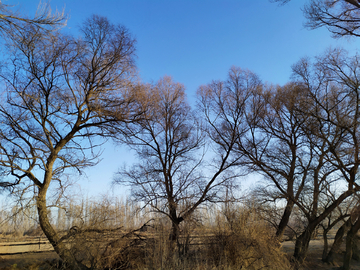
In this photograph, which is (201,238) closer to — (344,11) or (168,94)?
(168,94)

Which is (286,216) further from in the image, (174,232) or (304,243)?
(174,232)

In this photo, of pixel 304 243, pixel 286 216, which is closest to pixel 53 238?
pixel 286 216

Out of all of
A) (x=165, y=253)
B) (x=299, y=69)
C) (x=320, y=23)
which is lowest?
(x=165, y=253)

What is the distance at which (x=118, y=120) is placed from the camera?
11820 millimetres

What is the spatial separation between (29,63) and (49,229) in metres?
6.45

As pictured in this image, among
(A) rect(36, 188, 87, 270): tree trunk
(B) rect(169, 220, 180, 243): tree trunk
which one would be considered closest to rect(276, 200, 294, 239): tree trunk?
(B) rect(169, 220, 180, 243): tree trunk

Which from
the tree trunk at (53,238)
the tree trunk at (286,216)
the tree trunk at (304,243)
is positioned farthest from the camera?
the tree trunk at (286,216)

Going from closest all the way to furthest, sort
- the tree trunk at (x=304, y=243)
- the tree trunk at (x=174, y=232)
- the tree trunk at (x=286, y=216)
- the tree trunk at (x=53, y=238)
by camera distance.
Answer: the tree trunk at (x=53, y=238) → the tree trunk at (x=174, y=232) → the tree trunk at (x=304, y=243) → the tree trunk at (x=286, y=216)

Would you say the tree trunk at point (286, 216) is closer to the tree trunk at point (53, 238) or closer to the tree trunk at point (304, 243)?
the tree trunk at point (304, 243)

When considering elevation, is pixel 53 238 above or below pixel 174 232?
above

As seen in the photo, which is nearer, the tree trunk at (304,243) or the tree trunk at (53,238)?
the tree trunk at (53,238)

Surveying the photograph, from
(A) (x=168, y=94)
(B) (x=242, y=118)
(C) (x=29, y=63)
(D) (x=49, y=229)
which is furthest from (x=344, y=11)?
(D) (x=49, y=229)

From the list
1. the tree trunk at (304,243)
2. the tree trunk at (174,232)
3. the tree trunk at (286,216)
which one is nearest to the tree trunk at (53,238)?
the tree trunk at (174,232)

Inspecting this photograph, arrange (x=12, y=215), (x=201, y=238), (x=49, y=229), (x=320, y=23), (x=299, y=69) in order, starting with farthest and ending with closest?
(x=299, y=69) → (x=201, y=238) → (x=320, y=23) → (x=49, y=229) → (x=12, y=215)
